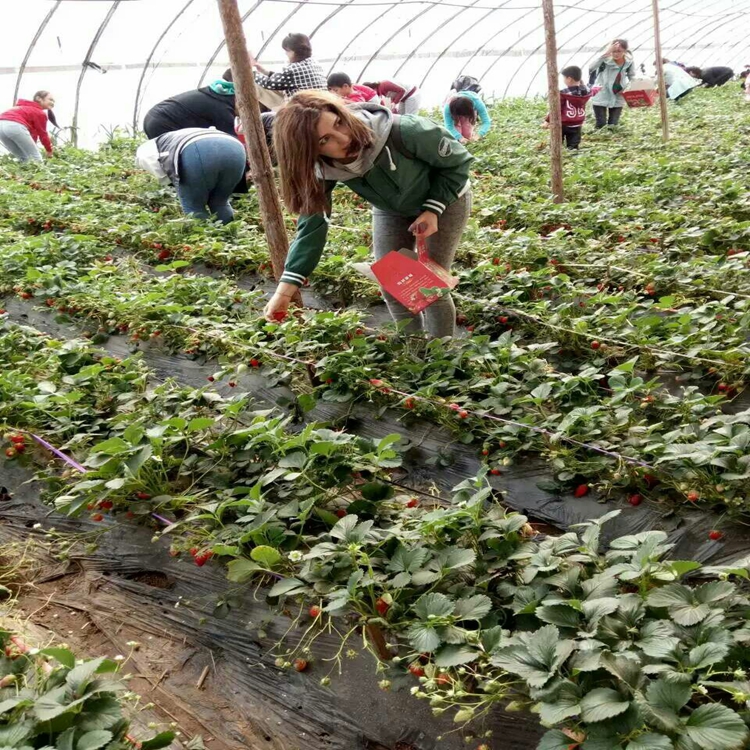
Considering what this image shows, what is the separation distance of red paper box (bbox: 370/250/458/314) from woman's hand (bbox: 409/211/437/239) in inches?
3.7

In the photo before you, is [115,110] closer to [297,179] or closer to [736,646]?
[297,179]

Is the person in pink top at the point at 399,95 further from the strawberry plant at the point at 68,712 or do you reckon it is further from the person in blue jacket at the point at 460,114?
the strawberry plant at the point at 68,712

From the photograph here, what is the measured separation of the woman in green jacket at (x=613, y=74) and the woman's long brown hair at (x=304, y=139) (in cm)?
807

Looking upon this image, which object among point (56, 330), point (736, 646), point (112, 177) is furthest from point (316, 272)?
point (112, 177)

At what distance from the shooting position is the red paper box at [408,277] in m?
2.67

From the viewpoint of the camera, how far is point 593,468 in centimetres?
217

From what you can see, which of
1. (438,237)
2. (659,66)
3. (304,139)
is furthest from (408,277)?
(659,66)

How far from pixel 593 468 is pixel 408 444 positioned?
70 centimetres

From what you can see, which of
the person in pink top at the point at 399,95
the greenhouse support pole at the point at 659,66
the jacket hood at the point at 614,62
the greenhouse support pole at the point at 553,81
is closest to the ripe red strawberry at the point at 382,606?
the greenhouse support pole at the point at 553,81

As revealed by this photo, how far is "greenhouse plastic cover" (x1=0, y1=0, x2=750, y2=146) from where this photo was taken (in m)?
9.29

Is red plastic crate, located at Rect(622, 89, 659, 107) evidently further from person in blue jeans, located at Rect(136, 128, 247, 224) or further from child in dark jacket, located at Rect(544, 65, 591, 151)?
person in blue jeans, located at Rect(136, 128, 247, 224)

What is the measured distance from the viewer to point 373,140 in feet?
8.00

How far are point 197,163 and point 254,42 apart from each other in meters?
6.96

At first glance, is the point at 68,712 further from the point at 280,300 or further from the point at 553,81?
the point at 553,81
